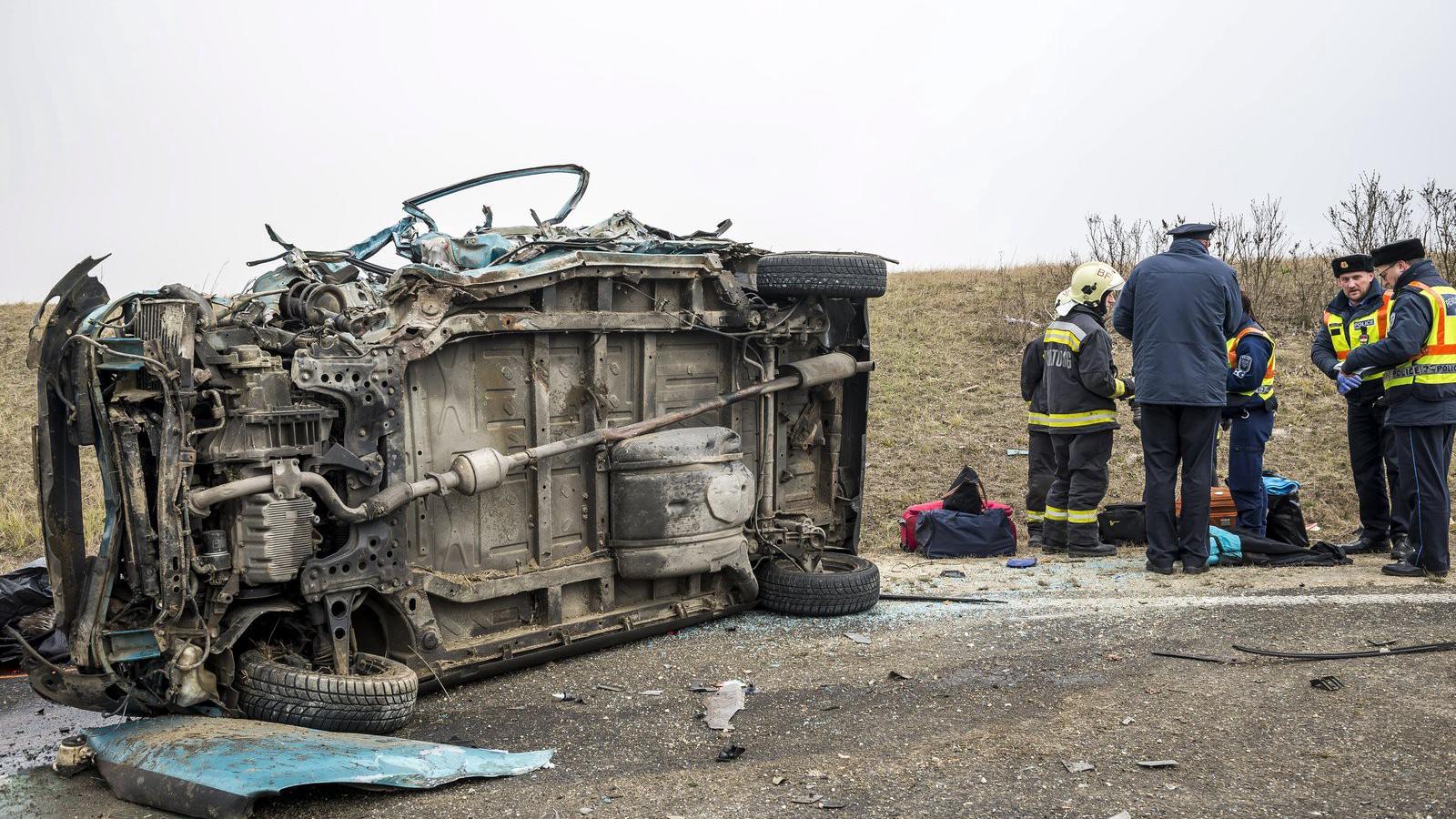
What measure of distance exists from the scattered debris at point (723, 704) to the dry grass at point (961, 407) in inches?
158

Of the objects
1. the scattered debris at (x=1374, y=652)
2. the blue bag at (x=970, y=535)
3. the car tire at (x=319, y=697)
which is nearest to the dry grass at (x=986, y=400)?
the blue bag at (x=970, y=535)

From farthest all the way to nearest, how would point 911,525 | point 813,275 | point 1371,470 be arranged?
1. point 911,525
2. point 1371,470
3. point 813,275

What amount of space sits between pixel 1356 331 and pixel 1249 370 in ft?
2.35

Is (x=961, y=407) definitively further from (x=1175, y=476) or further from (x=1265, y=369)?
(x=1175, y=476)

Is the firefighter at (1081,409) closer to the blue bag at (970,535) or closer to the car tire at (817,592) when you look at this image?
the blue bag at (970,535)

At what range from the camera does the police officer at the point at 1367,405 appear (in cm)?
775

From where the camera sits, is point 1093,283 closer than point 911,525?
Yes

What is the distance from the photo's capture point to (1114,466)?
11578 millimetres

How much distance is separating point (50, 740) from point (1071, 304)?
263 inches

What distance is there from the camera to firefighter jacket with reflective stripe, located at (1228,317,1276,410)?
27.1 feet

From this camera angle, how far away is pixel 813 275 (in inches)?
260

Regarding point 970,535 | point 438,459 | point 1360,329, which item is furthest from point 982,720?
point 1360,329

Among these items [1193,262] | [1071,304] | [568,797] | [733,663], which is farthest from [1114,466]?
[568,797]

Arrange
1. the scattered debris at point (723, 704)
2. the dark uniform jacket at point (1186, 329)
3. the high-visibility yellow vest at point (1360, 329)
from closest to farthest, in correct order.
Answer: the scattered debris at point (723, 704) → the dark uniform jacket at point (1186, 329) → the high-visibility yellow vest at point (1360, 329)
